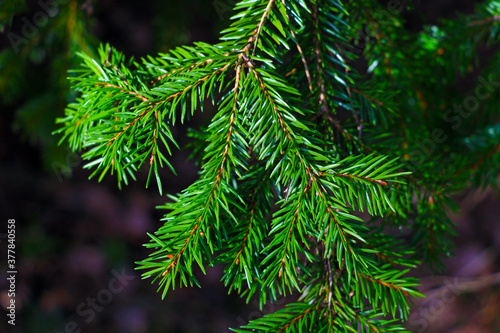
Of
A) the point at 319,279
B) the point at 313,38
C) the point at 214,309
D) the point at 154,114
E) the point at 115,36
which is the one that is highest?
the point at 115,36

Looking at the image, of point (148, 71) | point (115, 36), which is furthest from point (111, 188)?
point (148, 71)

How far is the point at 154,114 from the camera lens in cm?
52

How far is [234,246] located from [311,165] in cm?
15

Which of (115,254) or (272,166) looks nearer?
(272,166)

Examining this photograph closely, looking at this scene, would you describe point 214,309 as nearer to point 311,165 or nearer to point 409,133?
point 409,133

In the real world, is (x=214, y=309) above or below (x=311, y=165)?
below

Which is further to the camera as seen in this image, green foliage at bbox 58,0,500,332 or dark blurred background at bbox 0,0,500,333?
dark blurred background at bbox 0,0,500,333

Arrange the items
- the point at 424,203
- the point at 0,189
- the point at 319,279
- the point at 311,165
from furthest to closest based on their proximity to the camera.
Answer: the point at 0,189
the point at 424,203
the point at 319,279
the point at 311,165

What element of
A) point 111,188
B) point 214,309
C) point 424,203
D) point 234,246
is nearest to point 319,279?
point 234,246

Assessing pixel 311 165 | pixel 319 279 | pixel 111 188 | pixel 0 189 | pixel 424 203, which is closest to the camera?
pixel 311 165

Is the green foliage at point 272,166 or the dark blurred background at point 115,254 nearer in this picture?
the green foliage at point 272,166

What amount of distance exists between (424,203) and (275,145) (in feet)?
1.28

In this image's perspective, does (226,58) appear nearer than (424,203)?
Yes

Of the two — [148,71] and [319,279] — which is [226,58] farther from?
[319,279]
